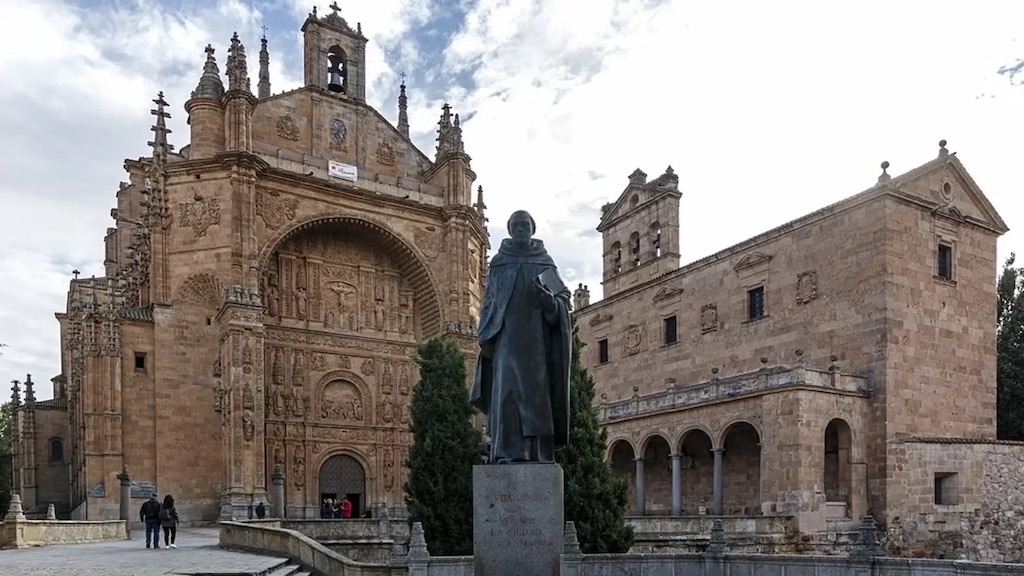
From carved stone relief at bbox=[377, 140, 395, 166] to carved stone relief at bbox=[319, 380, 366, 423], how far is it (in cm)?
1068

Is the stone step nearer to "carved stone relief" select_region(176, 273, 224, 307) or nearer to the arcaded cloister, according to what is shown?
the arcaded cloister

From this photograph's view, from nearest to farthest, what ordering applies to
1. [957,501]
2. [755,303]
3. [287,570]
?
[287,570] → [957,501] → [755,303]

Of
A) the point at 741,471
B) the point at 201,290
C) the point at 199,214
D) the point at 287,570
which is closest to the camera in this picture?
the point at 287,570

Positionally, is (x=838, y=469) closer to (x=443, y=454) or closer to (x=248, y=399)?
(x=443, y=454)

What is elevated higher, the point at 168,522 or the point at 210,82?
the point at 210,82

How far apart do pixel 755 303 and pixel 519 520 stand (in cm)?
2454

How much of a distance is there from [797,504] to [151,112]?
2982 centimetres

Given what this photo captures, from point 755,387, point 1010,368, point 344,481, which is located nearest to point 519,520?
point 755,387

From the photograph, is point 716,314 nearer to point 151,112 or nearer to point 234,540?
point 234,540

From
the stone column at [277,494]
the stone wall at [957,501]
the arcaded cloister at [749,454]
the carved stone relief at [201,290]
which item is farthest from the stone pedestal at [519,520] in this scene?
the carved stone relief at [201,290]

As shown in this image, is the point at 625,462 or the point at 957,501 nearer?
the point at 957,501

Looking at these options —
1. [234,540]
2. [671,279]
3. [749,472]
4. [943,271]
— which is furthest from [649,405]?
[234,540]

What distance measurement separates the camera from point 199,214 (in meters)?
31.4

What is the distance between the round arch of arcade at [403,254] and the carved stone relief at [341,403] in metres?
4.32
